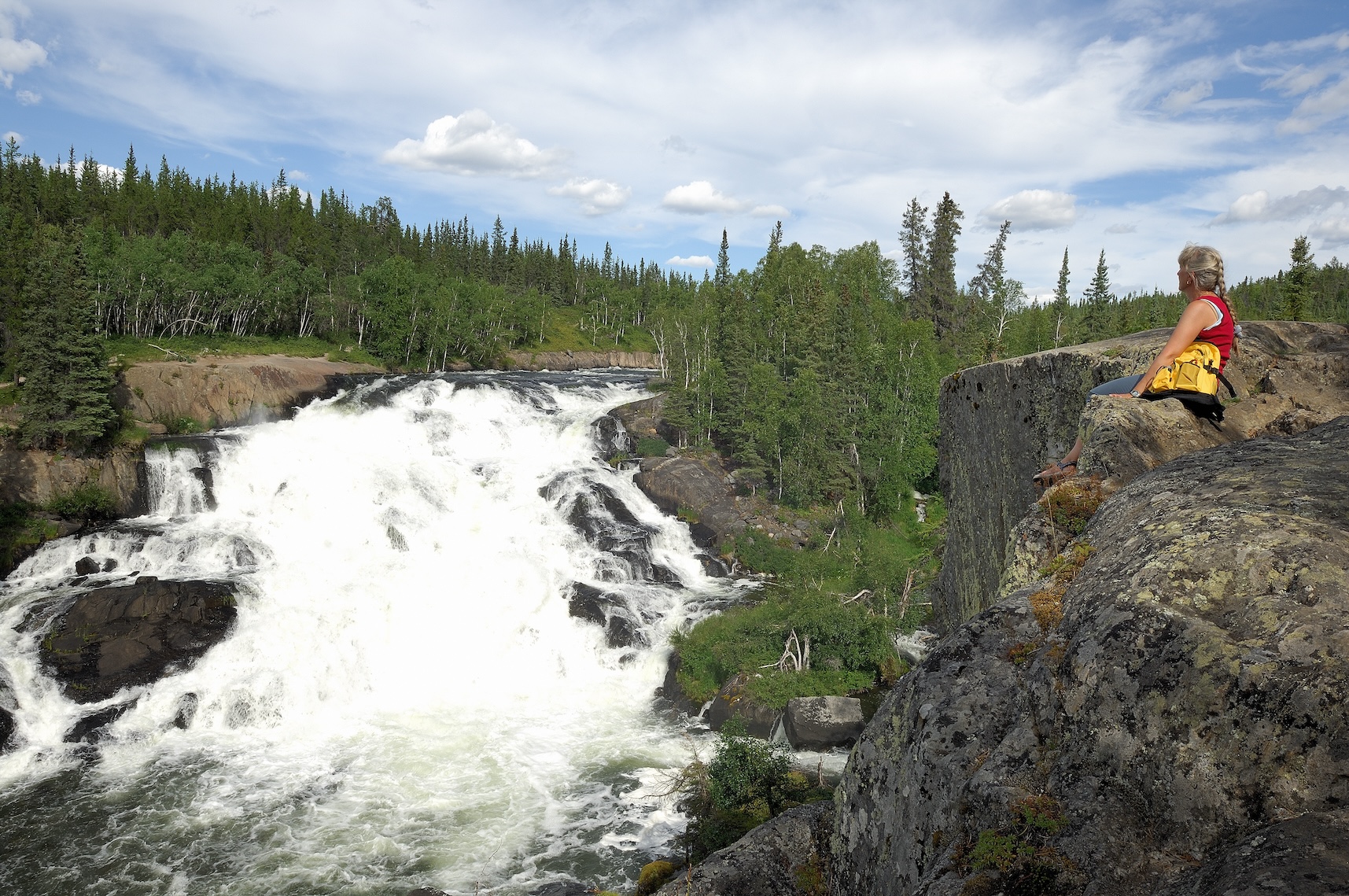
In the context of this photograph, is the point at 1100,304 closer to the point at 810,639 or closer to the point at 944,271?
the point at 944,271

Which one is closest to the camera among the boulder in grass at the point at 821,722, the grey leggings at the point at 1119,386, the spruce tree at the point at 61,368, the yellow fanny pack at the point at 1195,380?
the yellow fanny pack at the point at 1195,380

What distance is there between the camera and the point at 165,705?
26.0 m

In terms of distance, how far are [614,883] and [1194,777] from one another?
694 inches

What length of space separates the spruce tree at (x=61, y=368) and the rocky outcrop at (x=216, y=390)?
4264 millimetres

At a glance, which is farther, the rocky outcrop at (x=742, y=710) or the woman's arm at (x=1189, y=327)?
the rocky outcrop at (x=742, y=710)

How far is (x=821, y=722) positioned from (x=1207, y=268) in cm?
2191

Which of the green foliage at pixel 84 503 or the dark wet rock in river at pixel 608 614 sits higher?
the green foliage at pixel 84 503

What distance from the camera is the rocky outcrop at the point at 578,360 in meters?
94.1

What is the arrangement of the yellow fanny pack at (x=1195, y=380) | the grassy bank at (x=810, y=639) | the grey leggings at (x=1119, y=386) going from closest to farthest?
the yellow fanny pack at (x=1195, y=380) → the grey leggings at (x=1119, y=386) → the grassy bank at (x=810, y=639)

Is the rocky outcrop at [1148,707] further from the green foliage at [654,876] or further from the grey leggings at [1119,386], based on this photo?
the green foliage at [654,876]

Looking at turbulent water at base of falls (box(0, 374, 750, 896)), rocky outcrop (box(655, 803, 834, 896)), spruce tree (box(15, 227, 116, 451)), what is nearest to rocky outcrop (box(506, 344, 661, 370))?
turbulent water at base of falls (box(0, 374, 750, 896))

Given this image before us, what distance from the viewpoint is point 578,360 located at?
104812mm

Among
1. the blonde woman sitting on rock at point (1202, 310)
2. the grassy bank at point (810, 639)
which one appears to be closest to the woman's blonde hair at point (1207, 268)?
the blonde woman sitting on rock at point (1202, 310)

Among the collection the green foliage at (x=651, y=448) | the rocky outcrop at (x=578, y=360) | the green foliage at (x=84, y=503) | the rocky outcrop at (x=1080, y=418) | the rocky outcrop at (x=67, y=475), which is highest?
the rocky outcrop at (x=578, y=360)
